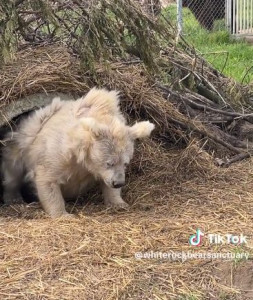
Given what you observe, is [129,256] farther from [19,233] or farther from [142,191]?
[142,191]

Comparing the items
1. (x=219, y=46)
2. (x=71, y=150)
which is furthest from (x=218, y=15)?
(x=71, y=150)

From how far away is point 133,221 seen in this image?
5105mm

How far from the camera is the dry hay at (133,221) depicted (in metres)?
4.10

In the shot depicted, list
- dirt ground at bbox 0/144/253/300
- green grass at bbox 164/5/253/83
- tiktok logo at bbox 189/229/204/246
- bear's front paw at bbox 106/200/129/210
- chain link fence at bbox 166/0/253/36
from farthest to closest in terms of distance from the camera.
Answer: chain link fence at bbox 166/0/253/36 → green grass at bbox 164/5/253/83 → bear's front paw at bbox 106/200/129/210 → tiktok logo at bbox 189/229/204/246 → dirt ground at bbox 0/144/253/300

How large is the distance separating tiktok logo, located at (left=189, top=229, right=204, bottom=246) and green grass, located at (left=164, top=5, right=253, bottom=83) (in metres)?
5.30

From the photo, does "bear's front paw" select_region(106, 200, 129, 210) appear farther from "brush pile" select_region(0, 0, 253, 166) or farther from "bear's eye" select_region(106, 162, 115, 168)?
"brush pile" select_region(0, 0, 253, 166)

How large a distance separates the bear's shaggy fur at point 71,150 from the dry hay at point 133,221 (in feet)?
0.72

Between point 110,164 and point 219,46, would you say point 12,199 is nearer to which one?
point 110,164

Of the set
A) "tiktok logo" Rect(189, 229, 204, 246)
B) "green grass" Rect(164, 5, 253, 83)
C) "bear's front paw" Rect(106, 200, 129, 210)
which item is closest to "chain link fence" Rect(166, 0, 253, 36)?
"green grass" Rect(164, 5, 253, 83)

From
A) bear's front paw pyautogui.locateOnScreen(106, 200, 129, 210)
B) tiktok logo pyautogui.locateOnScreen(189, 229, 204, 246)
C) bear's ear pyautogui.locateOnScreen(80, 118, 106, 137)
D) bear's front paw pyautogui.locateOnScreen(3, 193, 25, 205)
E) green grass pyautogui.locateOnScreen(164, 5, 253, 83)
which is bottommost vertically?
bear's front paw pyautogui.locateOnScreen(3, 193, 25, 205)

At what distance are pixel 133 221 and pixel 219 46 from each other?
26.2 ft

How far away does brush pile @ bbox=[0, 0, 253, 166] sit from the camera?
5613 millimetres

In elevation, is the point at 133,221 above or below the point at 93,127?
below

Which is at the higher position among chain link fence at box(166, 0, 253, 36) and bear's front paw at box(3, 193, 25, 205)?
chain link fence at box(166, 0, 253, 36)
